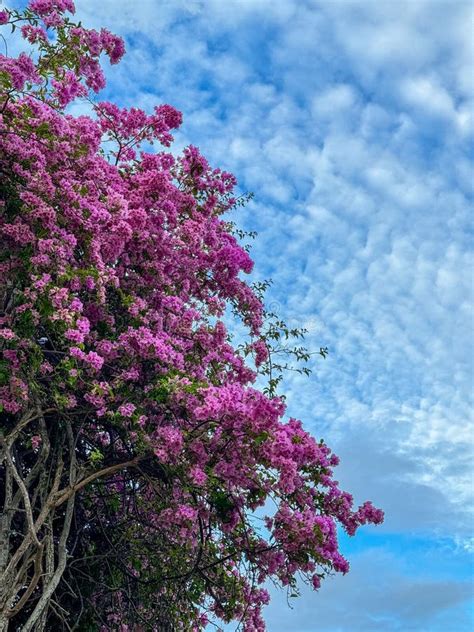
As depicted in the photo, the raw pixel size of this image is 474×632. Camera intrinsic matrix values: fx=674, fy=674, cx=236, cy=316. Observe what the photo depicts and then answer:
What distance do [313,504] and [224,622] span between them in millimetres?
2390

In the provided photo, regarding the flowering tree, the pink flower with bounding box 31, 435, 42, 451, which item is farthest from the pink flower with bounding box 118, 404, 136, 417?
the pink flower with bounding box 31, 435, 42, 451

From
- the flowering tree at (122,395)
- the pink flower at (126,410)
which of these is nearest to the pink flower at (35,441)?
the flowering tree at (122,395)

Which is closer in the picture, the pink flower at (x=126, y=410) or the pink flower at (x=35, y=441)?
the pink flower at (x=126, y=410)

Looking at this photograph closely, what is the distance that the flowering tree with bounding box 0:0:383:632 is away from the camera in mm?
6266

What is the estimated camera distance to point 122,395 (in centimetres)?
671

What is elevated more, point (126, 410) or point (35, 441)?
point (126, 410)

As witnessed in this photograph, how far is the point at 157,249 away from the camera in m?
7.48

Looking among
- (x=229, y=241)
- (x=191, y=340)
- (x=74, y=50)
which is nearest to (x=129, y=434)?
(x=191, y=340)

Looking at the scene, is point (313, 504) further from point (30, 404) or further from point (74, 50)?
point (74, 50)

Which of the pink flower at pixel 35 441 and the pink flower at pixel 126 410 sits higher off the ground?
the pink flower at pixel 126 410

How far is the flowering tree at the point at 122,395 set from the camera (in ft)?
20.6

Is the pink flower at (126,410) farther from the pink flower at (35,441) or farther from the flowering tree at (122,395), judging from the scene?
the pink flower at (35,441)

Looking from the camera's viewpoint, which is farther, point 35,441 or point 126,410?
point 35,441

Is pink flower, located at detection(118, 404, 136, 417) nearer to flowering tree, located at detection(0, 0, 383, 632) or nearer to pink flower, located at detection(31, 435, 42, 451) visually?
flowering tree, located at detection(0, 0, 383, 632)
